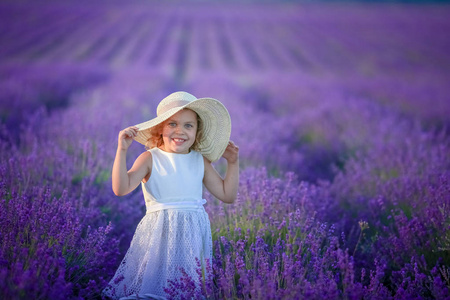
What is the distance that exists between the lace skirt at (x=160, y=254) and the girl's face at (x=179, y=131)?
0.32 metres

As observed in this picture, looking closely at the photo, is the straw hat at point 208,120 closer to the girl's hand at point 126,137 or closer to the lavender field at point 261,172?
the girl's hand at point 126,137

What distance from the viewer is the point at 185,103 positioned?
79.5 inches

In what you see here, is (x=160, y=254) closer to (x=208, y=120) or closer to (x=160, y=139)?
(x=160, y=139)

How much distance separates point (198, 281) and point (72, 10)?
71.0ft

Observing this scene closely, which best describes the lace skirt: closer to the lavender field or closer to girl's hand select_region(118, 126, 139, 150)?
the lavender field

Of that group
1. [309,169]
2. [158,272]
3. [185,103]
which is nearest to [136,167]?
[185,103]

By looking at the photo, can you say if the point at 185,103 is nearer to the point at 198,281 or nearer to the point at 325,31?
the point at 198,281

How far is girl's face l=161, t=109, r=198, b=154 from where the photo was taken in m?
2.04

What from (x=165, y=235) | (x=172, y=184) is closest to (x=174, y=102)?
(x=172, y=184)

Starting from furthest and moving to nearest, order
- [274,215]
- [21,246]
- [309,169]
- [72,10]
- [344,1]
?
[344,1]
[72,10]
[309,169]
[274,215]
[21,246]

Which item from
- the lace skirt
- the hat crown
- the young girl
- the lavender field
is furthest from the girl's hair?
the lavender field

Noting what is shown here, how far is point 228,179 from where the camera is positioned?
7.11ft

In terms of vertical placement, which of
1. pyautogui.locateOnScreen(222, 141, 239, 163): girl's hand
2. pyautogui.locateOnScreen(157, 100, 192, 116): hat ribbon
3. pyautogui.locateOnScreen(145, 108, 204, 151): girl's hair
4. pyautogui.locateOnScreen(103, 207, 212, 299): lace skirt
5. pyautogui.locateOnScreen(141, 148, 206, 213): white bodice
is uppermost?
pyautogui.locateOnScreen(157, 100, 192, 116): hat ribbon

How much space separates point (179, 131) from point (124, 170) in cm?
34
